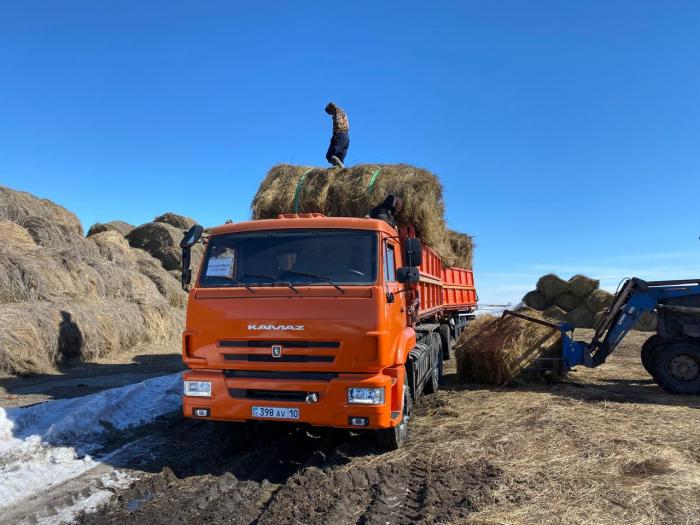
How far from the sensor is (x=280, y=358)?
5.39 metres

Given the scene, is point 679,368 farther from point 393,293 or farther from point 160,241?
point 160,241

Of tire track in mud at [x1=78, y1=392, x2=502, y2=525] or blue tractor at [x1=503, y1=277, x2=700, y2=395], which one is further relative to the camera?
blue tractor at [x1=503, y1=277, x2=700, y2=395]

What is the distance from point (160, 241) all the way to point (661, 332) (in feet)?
61.2

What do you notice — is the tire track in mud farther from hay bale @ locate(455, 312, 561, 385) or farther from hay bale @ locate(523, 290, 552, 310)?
hay bale @ locate(523, 290, 552, 310)

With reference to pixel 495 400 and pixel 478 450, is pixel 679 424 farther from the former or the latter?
pixel 478 450

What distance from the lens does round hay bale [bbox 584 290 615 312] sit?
22.9m

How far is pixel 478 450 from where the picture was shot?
19.3 feet

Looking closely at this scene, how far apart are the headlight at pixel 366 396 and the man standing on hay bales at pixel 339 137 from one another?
537 centimetres

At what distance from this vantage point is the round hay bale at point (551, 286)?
24594 millimetres

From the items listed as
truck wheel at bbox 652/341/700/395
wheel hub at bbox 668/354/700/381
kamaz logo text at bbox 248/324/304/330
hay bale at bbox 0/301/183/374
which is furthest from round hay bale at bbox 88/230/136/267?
wheel hub at bbox 668/354/700/381

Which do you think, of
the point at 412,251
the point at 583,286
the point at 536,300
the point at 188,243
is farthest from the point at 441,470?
the point at 536,300

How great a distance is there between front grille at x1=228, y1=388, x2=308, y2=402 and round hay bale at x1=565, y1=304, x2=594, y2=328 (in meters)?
20.2

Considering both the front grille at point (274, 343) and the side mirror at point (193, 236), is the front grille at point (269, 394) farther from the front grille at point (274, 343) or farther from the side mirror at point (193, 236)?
the side mirror at point (193, 236)

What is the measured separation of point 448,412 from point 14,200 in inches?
616
